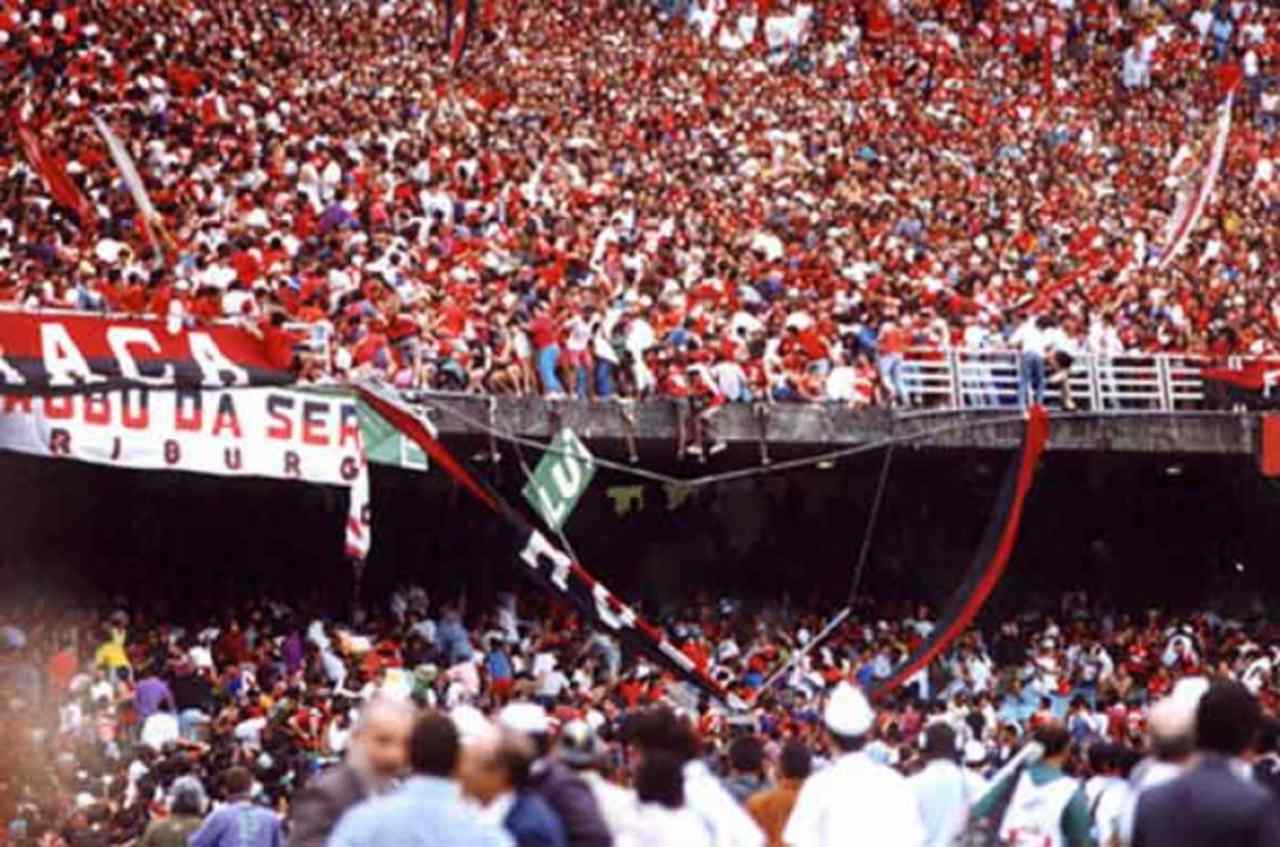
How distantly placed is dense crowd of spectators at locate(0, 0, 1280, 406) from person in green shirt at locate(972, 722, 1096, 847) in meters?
11.5

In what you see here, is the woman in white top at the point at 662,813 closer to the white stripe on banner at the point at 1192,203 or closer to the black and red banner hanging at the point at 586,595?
the black and red banner hanging at the point at 586,595

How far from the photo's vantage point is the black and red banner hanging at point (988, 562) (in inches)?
909

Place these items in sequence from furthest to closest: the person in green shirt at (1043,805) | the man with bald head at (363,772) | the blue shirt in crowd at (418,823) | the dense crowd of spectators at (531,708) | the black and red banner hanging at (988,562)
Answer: the black and red banner hanging at (988,562) < the person in green shirt at (1043,805) < the dense crowd of spectators at (531,708) < the man with bald head at (363,772) < the blue shirt in crowd at (418,823)

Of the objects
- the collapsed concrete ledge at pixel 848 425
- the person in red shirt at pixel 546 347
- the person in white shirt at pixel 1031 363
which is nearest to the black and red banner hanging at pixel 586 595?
the collapsed concrete ledge at pixel 848 425

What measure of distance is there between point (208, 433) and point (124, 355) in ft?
4.80

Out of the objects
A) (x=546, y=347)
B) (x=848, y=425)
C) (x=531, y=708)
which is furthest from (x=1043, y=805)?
(x=848, y=425)

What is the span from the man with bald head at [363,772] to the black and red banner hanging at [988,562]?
40.0ft

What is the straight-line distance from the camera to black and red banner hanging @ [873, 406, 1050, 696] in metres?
23.1

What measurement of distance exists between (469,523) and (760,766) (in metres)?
17.2

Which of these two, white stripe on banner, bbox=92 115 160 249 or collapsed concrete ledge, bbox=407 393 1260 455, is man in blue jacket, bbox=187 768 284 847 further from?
white stripe on banner, bbox=92 115 160 249

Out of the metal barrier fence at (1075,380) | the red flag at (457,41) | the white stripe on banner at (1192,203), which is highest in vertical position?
the red flag at (457,41)

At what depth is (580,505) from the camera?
3012 cm

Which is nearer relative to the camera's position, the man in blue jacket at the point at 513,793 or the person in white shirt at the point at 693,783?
the man in blue jacket at the point at 513,793

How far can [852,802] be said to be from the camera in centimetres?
1049
